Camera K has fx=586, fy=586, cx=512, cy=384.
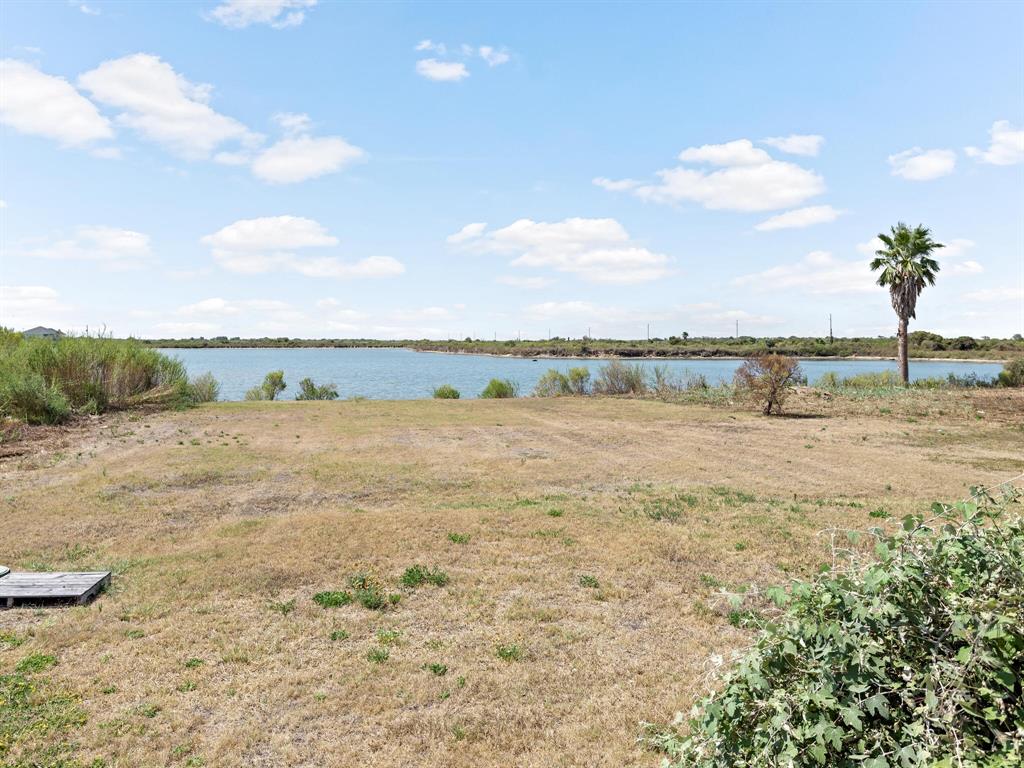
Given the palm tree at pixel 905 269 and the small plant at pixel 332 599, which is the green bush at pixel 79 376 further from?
the palm tree at pixel 905 269

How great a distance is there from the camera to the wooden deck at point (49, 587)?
20.2 feet

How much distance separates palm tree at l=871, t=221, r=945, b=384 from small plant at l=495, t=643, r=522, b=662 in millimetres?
36514

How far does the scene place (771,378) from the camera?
23844mm

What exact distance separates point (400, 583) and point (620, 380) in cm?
2912

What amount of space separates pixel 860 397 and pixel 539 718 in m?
28.2

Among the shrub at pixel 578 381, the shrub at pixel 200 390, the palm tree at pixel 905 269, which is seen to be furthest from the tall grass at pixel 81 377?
the palm tree at pixel 905 269

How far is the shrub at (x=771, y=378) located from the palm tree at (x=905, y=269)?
14221mm

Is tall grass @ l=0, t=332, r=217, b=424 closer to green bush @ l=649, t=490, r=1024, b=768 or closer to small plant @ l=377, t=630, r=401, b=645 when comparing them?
small plant @ l=377, t=630, r=401, b=645

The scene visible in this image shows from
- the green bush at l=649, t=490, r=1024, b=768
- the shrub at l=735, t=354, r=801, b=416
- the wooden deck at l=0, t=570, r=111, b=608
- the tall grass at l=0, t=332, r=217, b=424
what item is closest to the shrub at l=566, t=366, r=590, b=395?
the shrub at l=735, t=354, r=801, b=416

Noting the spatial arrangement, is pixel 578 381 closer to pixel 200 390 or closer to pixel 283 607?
pixel 200 390

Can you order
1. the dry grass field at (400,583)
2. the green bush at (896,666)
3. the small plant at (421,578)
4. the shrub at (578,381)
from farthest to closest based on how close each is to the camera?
1. the shrub at (578,381)
2. the small plant at (421,578)
3. the dry grass field at (400,583)
4. the green bush at (896,666)

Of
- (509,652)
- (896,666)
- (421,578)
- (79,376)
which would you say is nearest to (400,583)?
(421,578)

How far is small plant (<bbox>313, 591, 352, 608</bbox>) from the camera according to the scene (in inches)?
246

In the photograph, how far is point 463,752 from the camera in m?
4.02
